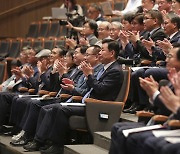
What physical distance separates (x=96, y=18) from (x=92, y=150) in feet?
7.77

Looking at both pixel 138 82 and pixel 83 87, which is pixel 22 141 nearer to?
pixel 83 87

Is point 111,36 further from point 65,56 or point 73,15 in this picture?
point 73,15

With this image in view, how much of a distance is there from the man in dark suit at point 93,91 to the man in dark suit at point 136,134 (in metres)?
0.72

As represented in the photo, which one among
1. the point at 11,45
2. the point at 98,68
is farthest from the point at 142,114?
the point at 11,45

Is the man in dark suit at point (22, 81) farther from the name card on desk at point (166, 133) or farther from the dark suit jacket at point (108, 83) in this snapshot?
the name card on desk at point (166, 133)

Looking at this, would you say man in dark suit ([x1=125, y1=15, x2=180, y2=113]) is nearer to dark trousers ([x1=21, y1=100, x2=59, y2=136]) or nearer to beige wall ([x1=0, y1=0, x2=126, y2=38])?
dark trousers ([x1=21, y1=100, x2=59, y2=136])

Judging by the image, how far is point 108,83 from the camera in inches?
128

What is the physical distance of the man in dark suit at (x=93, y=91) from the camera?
10.7 feet

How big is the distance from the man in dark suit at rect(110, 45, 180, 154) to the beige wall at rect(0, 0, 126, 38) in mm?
5717

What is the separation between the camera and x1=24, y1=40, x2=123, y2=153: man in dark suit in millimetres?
3258

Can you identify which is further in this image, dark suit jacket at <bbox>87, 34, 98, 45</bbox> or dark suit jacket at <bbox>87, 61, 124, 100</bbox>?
dark suit jacket at <bbox>87, 34, 98, 45</bbox>

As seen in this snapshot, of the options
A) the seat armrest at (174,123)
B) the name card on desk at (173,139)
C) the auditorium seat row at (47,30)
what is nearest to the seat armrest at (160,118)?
the seat armrest at (174,123)

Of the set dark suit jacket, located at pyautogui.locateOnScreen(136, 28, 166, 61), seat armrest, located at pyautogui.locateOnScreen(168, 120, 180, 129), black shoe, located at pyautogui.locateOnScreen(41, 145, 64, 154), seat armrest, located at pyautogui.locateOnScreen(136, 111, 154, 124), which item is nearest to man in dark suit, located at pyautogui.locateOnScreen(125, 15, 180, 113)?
dark suit jacket, located at pyautogui.locateOnScreen(136, 28, 166, 61)

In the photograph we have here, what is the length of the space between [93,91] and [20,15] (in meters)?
5.03
